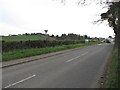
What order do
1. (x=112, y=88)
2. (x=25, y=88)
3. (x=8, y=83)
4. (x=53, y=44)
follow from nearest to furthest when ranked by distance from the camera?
1. (x=112, y=88)
2. (x=25, y=88)
3. (x=8, y=83)
4. (x=53, y=44)

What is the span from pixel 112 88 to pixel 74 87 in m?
2.32

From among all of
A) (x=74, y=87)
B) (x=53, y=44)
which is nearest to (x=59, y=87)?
(x=74, y=87)

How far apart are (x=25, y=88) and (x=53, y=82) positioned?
194 cm

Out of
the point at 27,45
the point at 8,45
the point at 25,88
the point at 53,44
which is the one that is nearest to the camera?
the point at 25,88

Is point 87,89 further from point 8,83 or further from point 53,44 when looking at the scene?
point 53,44

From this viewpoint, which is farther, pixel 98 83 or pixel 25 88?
pixel 98 83

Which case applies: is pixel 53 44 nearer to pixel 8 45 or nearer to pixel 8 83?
pixel 8 45

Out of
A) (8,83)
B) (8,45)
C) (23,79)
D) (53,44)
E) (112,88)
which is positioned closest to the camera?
(112,88)

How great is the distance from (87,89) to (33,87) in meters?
2.15

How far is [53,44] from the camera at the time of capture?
56625 millimetres

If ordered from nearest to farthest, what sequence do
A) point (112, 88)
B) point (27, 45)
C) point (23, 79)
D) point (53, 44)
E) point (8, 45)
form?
point (112, 88), point (23, 79), point (8, 45), point (27, 45), point (53, 44)

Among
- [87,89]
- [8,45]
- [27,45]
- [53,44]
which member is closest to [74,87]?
[87,89]

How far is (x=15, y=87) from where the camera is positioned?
36.7 feet

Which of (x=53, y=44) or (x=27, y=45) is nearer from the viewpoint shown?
(x=27, y=45)
